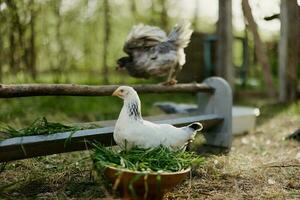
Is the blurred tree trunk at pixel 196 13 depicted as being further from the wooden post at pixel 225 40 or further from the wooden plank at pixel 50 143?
the wooden plank at pixel 50 143

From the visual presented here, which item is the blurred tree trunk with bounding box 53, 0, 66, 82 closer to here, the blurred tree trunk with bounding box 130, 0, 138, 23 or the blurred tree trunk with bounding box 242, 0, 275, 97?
the blurred tree trunk with bounding box 130, 0, 138, 23

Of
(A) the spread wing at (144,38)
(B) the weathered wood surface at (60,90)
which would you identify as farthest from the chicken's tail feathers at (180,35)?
(B) the weathered wood surface at (60,90)

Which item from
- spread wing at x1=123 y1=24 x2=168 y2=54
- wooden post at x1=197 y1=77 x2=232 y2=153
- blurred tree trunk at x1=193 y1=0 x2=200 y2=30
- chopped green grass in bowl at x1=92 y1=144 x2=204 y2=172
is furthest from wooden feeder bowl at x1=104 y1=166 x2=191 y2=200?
blurred tree trunk at x1=193 y1=0 x2=200 y2=30

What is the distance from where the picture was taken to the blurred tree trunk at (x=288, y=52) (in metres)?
6.55

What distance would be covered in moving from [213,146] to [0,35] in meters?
4.40

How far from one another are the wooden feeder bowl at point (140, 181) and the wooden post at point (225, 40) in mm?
4667

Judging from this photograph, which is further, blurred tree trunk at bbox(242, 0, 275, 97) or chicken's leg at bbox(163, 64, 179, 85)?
blurred tree trunk at bbox(242, 0, 275, 97)

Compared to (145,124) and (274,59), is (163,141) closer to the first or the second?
(145,124)

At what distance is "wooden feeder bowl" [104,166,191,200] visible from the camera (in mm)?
2377

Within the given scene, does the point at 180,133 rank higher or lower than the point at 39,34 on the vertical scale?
lower

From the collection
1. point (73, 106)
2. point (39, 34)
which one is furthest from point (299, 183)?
point (39, 34)

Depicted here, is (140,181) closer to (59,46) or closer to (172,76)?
(172,76)

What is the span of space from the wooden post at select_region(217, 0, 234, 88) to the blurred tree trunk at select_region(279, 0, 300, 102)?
83cm

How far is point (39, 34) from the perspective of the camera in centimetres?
898
